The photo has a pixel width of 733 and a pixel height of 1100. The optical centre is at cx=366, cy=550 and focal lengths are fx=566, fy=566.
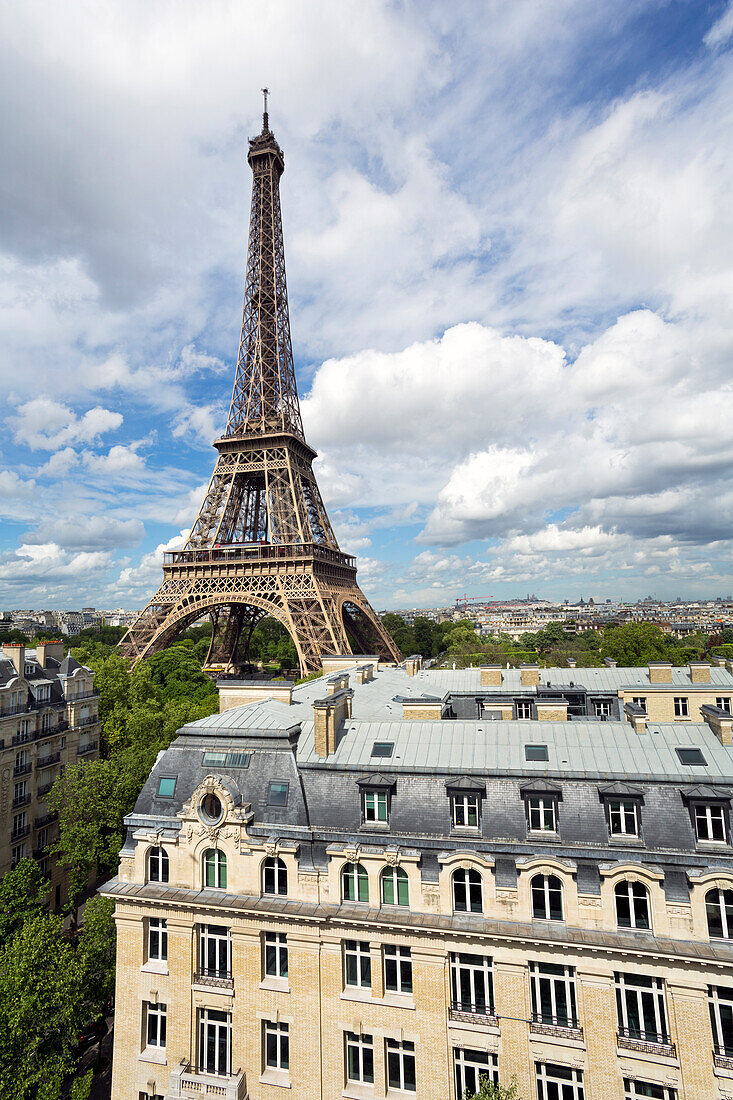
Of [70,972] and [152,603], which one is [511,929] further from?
[152,603]

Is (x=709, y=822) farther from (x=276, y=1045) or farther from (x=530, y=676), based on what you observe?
(x=530, y=676)

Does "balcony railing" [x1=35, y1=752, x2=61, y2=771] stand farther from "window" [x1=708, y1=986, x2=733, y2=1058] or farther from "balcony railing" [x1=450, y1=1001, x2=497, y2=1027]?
"window" [x1=708, y1=986, x2=733, y2=1058]

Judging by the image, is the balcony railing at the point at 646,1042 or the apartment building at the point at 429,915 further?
the apartment building at the point at 429,915

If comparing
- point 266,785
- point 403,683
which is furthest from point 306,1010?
point 403,683

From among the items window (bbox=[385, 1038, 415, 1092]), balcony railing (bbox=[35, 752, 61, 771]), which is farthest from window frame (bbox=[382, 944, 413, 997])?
balcony railing (bbox=[35, 752, 61, 771])

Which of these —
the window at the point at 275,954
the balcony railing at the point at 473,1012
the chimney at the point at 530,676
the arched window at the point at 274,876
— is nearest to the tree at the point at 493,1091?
the balcony railing at the point at 473,1012

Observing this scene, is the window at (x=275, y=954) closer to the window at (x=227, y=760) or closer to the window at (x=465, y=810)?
the window at (x=227, y=760)
